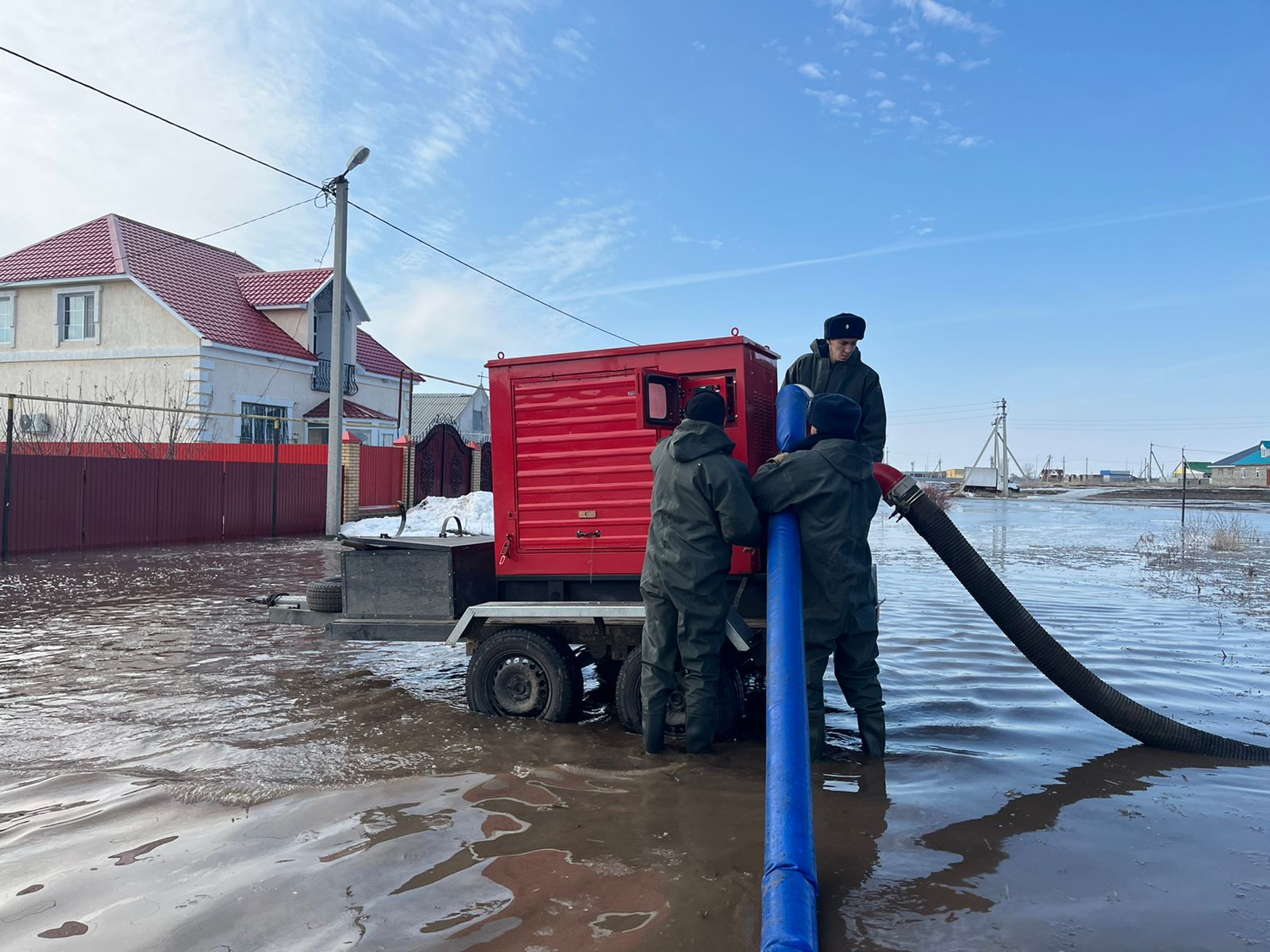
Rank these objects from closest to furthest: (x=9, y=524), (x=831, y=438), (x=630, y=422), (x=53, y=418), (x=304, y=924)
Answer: (x=304, y=924), (x=831, y=438), (x=630, y=422), (x=9, y=524), (x=53, y=418)

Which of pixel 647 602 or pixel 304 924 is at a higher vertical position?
pixel 647 602

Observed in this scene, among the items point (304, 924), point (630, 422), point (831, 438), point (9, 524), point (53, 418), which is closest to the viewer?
point (304, 924)

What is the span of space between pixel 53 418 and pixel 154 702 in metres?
21.8

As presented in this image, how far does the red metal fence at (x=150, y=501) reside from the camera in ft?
49.7

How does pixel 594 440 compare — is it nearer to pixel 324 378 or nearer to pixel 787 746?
pixel 787 746

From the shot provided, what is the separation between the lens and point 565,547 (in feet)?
19.7

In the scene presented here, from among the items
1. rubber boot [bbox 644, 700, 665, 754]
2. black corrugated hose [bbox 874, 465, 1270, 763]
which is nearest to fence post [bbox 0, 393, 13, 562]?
rubber boot [bbox 644, 700, 665, 754]

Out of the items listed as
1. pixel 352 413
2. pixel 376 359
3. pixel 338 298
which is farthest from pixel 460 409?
pixel 338 298

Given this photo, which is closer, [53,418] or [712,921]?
[712,921]

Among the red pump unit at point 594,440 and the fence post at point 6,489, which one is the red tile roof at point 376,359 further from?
the red pump unit at point 594,440

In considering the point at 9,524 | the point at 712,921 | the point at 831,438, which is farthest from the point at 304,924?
the point at 9,524

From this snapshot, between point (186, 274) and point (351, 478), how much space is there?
37.1ft

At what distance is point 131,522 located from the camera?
669 inches

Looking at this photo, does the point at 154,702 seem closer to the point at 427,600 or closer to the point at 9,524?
the point at 427,600
